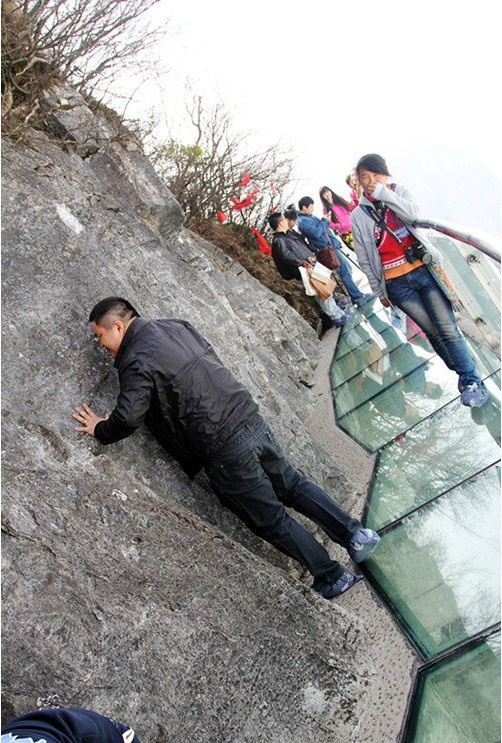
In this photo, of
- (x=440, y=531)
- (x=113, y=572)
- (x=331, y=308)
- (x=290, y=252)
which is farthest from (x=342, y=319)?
(x=113, y=572)

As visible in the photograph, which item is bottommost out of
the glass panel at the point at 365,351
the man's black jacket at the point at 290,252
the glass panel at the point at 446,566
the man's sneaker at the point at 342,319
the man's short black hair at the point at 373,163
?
the glass panel at the point at 446,566

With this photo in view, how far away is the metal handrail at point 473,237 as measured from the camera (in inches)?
137

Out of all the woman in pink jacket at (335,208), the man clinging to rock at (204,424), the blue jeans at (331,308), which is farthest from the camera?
the blue jeans at (331,308)

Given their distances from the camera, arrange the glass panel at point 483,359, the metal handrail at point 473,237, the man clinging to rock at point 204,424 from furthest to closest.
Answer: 1. the glass panel at point 483,359
2. the metal handrail at point 473,237
3. the man clinging to rock at point 204,424

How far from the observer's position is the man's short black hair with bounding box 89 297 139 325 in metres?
3.30

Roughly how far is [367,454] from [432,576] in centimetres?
194

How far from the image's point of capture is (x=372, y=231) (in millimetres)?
4820

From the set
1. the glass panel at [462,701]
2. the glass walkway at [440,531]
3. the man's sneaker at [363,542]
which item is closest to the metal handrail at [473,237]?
the glass walkway at [440,531]

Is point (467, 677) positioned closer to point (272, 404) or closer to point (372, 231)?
point (272, 404)

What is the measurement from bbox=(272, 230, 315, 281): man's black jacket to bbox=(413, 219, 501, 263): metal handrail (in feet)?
13.4

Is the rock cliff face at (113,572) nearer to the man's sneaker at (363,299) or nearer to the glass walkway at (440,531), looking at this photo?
the glass walkway at (440,531)

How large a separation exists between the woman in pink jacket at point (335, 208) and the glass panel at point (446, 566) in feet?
20.9

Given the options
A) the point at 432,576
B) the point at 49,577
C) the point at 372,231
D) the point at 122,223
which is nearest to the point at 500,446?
the point at 432,576

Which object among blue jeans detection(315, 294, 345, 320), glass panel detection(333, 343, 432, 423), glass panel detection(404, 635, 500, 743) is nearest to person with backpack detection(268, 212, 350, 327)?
blue jeans detection(315, 294, 345, 320)
